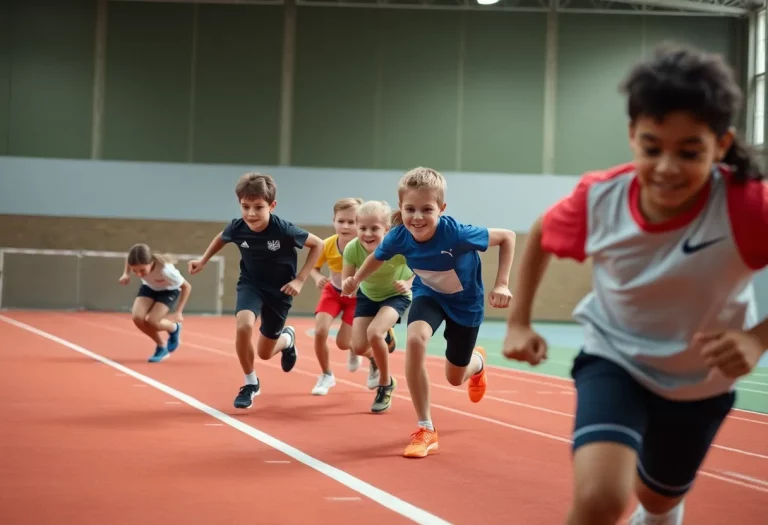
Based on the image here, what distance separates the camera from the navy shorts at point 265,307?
7578mm

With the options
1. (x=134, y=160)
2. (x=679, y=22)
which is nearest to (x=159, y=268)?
(x=134, y=160)

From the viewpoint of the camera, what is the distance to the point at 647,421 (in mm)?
2770

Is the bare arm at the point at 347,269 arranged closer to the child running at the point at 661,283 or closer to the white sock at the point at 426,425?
the white sock at the point at 426,425

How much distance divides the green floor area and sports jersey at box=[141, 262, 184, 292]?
175 inches

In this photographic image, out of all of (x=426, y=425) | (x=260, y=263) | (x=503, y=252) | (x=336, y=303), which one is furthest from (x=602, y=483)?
(x=336, y=303)

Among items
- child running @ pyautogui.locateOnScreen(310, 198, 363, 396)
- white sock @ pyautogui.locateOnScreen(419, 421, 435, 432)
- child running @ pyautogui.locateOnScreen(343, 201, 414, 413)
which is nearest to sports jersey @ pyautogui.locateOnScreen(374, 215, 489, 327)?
white sock @ pyautogui.locateOnScreen(419, 421, 435, 432)

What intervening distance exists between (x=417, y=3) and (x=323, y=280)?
18.0 metres

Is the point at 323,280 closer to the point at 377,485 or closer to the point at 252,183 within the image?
the point at 252,183

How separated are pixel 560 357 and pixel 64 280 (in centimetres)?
1420

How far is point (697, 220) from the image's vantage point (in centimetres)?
266

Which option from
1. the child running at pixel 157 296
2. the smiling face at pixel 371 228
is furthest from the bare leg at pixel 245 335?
the child running at pixel 157 296

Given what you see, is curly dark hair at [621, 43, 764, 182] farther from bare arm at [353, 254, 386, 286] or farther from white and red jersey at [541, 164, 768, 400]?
bare arm at [353, 254, 386, 286]

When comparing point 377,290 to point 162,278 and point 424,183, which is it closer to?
point 424,183

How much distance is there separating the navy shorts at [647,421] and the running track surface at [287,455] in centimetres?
128
